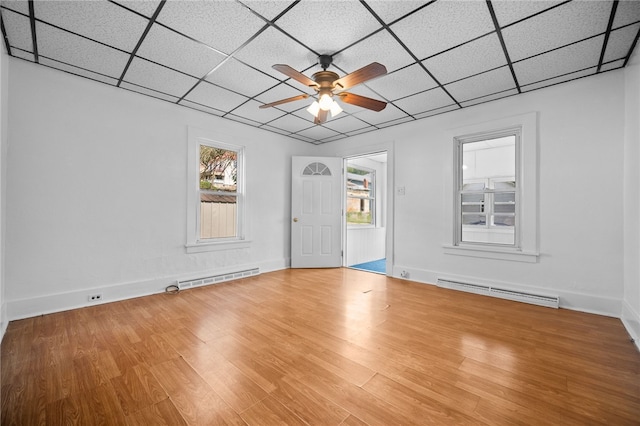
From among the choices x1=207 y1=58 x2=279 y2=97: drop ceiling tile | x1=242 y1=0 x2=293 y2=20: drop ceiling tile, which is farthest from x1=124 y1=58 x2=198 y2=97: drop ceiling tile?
x1=242 y1=0 x2=293 y2=20: drop ceiling tile

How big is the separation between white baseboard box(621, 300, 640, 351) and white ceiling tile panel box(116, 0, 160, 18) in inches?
187

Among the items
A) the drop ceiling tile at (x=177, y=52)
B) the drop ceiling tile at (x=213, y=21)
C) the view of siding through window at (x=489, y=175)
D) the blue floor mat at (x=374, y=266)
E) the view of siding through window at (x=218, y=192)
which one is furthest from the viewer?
the view of siding through window at (x=489, y=175)

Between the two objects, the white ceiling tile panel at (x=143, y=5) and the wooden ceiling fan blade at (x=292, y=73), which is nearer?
the white ceiling tile panel at (x=143, y=5)

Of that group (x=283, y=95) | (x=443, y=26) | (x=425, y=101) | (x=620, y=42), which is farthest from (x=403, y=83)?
(x=620, y=42)

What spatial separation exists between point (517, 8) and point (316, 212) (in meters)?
4.05

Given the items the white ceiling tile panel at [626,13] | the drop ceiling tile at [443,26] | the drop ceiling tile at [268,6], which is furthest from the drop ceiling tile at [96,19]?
the white ceiling tile panel at [626,13]

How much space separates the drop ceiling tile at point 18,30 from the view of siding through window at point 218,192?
208cm

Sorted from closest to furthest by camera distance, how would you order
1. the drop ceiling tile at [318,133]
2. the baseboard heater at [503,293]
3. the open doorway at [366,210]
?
1. the baseboard heater at [503,293]
2. the drop ceiling tile at [318,133]
3. the open doorway at [366,210]

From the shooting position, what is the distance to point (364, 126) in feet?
15.6

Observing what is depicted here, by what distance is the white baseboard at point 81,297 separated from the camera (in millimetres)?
2730

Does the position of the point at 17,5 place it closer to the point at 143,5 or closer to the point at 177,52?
the point at 143,5

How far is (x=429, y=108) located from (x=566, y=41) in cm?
166

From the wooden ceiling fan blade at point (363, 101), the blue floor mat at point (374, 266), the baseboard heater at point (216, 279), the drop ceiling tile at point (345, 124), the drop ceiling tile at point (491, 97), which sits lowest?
the blue floor mat at point (374, 266)

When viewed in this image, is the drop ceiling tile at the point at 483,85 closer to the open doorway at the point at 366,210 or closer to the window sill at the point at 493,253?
the window sill at the point at 493,253
